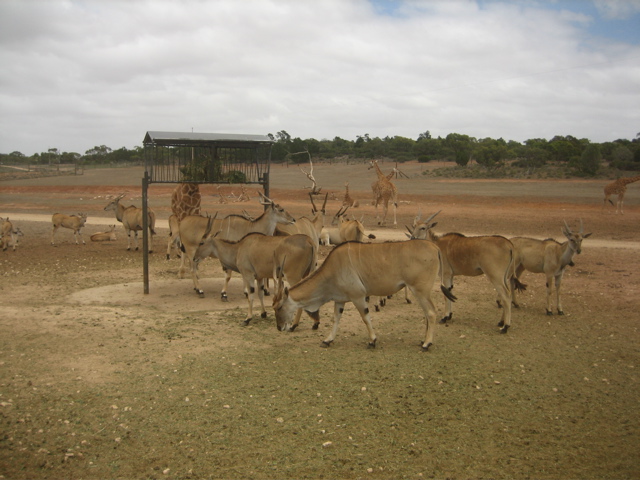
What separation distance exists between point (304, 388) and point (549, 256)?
270 inches

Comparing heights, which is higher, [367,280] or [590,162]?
[590,162]

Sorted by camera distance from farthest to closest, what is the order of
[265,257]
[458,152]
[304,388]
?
[458,152]
[265,257]
[304,388]

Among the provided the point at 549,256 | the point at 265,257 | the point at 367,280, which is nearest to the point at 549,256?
the point at 549,256

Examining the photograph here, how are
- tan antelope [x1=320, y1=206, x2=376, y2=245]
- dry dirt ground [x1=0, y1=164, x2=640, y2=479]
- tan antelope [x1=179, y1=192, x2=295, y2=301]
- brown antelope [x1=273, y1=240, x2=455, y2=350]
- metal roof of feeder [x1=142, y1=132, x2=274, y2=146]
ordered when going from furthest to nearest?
tan antelope [x1=320, y1=206, x2=376, y2=245]
tan antelope [x1=179, y1=192, x2=295, y2=301]
metal roof of feeder [x1=142, y1=132, x2=274, y2=146]
brown antelope [x1=273, y1=240, x2=455, y2=350]
dry dirt ground [x1=0, y1=164, x2=640, y2=479]

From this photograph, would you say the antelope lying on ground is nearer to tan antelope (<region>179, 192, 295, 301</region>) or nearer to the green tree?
tan antelope (<region>179, 192, 295, 301</region>)

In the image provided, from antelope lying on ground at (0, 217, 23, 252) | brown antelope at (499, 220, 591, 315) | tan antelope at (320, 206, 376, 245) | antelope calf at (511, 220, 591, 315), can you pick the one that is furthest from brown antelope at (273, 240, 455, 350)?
antelope lying on ground at (0, 217, 23, 252)

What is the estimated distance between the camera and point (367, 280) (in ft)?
32.4

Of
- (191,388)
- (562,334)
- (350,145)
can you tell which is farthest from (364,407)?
(350,145)

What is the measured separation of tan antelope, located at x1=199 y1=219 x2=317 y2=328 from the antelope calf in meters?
4.35

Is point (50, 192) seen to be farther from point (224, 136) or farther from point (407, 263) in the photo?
point (407, 263)

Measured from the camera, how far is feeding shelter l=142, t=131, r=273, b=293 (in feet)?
45.1

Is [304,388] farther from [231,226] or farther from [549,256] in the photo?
[231,226]

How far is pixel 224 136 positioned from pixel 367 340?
674 centimetres

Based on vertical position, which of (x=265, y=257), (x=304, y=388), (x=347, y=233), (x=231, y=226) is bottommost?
(x=304, y=388)
